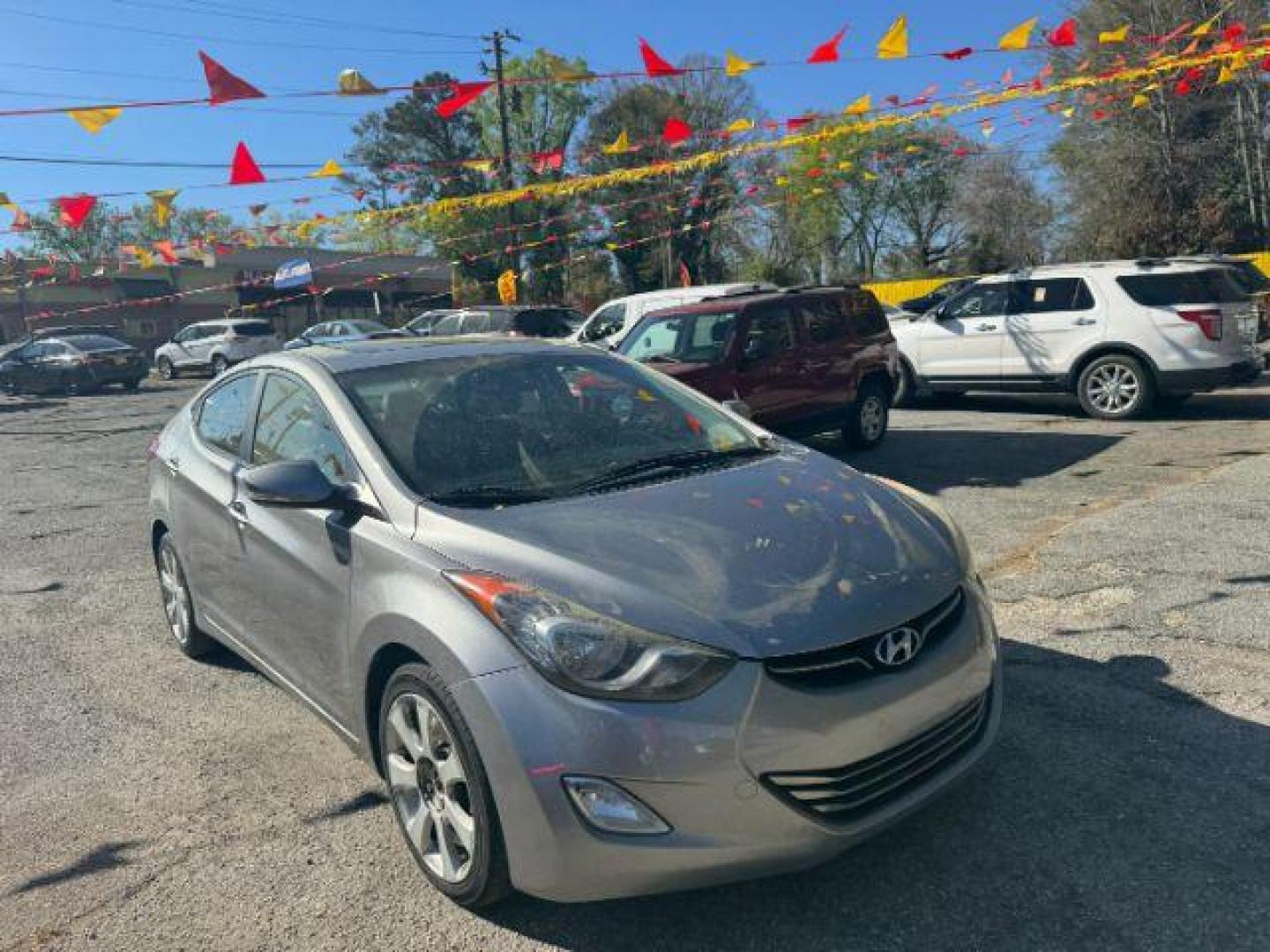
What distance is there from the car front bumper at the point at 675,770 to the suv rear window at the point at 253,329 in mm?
28039

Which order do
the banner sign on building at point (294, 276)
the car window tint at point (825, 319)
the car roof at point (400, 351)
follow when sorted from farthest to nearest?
the banner sign on building at point (294, 276)
the car window tint at point (825, 319)
the car roof at point (400, 351)

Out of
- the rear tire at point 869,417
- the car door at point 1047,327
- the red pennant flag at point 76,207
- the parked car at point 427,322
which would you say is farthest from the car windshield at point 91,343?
the car door at point 1047,327

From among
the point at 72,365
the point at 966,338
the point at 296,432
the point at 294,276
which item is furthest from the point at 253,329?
the point at 296,432

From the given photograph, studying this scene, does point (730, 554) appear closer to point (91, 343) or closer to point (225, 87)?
point (225, 87)

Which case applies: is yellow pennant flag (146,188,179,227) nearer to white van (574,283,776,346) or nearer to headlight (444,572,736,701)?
white van (574,283,776,346)

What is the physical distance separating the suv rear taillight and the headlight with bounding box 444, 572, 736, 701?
32.7ft

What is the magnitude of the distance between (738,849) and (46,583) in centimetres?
600

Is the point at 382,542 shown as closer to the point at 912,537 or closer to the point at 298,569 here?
the point at 298,569

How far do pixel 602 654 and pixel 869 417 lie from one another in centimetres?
812

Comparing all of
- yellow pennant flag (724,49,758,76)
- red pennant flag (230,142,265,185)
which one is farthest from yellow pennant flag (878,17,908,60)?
red pennant flag (230,142,265,185)

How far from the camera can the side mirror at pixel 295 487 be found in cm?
314

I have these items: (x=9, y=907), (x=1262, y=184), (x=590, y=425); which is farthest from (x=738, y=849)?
(x=1262, y=184)

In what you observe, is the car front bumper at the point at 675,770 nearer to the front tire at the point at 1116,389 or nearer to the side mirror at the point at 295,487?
the side mirror at the point at 295,487

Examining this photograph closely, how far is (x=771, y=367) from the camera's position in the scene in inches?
359
